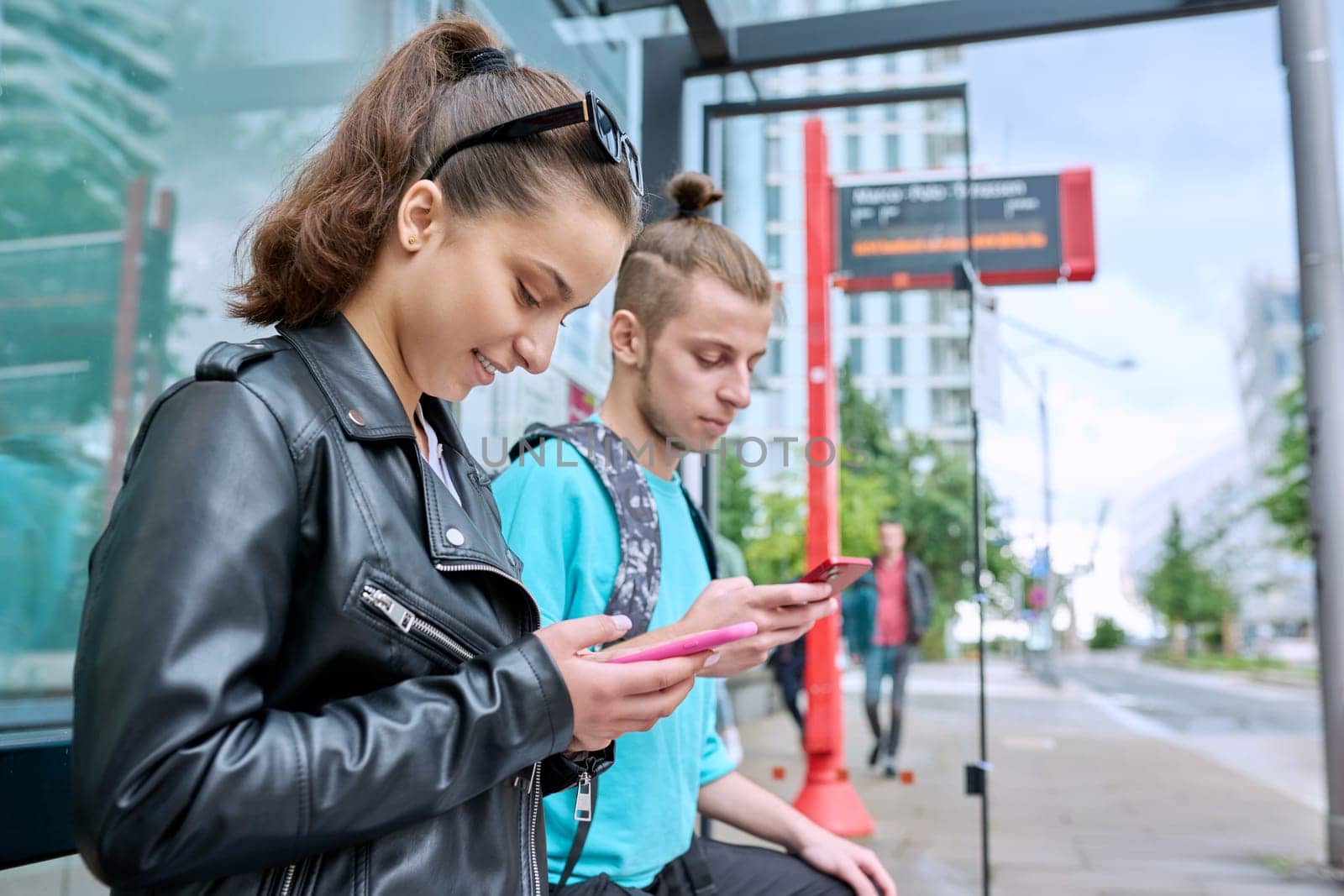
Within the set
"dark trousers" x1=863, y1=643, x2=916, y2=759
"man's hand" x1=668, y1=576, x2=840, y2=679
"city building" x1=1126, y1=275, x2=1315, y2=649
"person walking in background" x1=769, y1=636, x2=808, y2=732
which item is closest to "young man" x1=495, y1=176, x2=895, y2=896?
"man's hand" x1=668, y1=576, x2=840, y2=679

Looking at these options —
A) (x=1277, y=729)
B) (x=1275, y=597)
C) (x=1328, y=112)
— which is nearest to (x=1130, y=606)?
(x=1275, y=597)

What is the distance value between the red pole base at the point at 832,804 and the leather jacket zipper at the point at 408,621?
4299 mm

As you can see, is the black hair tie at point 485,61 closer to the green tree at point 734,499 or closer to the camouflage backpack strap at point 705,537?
the camouflage backpack strap at point 705,537

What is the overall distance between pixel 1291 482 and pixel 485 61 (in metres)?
24.9

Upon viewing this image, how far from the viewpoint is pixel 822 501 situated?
481 cm

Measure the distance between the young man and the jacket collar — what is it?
1.27ft

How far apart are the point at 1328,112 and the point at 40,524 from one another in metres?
5.50

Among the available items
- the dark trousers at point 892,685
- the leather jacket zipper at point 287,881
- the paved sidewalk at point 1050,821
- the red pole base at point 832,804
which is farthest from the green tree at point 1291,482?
the leather jacket zipper at point 287,881

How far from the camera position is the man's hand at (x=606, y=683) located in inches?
35.3

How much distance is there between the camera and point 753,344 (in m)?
1.94

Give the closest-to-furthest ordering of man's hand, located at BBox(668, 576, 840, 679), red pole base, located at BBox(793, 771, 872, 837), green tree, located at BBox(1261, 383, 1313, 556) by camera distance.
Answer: man's hand, located at BBox(668, 576, 840, 679) < red pole base, located at BBox(793, 771, 872, 837) < green tree, located at BBox(1261, 383, 1313, 556)

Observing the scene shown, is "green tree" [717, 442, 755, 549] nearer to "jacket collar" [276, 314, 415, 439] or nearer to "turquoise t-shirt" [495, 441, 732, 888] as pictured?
"turquoise t-shirt" [495, 441, 732, 888]

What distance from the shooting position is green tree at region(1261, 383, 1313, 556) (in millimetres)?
21688

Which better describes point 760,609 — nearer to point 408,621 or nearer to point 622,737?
point 622,737
